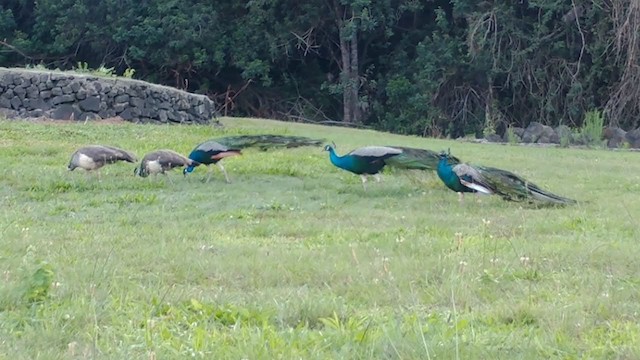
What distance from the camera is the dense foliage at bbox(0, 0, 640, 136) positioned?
97.0ft

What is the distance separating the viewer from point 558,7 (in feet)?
96.2

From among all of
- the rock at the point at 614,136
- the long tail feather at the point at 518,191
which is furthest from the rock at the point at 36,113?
the rock at the point at 614,136

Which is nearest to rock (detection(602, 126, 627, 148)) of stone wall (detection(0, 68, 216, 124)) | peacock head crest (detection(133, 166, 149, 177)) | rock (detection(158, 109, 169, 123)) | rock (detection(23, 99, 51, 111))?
rock (detection(158, 109, 169, 123))

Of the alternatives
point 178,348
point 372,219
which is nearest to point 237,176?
point 372,219

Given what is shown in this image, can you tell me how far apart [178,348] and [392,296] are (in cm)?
173

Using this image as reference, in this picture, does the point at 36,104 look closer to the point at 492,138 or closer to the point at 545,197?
the point at 492,138

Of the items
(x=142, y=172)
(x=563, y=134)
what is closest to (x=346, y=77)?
(x=563, y=134)

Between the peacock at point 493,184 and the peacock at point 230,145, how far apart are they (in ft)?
8.57

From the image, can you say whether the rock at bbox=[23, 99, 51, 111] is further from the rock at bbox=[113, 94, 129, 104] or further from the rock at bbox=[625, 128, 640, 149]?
the rock at bbox=[625, 128, 640, 149]

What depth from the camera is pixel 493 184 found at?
33.4ft

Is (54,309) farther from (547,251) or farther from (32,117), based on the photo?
(32,117)

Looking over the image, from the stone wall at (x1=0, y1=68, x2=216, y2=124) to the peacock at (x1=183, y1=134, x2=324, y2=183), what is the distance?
912 centimetres

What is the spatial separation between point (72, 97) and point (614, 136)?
14.1m

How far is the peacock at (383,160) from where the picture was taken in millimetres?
11094
